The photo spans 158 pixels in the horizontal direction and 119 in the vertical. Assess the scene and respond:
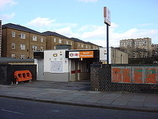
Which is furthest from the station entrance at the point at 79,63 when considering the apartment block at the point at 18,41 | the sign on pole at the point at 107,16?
the apartment block at the point at 18,41

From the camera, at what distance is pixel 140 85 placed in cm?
1246

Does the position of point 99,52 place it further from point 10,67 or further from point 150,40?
point 150,40

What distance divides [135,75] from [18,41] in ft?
122

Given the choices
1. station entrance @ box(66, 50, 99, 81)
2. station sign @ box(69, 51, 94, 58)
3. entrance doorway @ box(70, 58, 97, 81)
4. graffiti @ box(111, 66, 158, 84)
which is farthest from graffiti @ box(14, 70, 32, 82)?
graffiti @ box(111, 66, 158, 84)

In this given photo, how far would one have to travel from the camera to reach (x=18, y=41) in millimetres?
44312

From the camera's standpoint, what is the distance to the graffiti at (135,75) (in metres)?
12.3

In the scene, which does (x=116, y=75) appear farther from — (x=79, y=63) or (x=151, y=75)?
(x=79, y=63)

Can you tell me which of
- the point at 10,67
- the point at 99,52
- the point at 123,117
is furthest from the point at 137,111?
the point at 10,67

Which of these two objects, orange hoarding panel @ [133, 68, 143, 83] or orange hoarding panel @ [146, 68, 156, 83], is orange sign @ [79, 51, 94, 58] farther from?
orange hoarding panel @ [146, 68, 156, 83]

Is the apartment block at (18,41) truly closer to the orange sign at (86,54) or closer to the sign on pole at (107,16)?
the orange sign at (86,54)

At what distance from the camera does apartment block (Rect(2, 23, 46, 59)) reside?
139 feet

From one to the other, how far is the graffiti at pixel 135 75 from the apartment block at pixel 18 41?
114 feet

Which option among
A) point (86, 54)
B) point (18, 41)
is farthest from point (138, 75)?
point (18, 41)

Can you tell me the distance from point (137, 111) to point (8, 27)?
3995 cm
